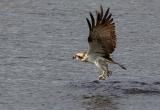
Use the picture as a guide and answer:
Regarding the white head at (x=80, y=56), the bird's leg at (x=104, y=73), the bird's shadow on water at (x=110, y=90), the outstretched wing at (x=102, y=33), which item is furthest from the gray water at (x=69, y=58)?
the outstretched wing at (x=102, y=33)

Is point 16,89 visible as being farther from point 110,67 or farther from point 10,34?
point 10,34

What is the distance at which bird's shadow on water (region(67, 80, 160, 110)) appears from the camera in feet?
52.1

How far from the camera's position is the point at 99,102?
51.6 feet

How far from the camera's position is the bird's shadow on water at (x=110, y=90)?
15.9 metres

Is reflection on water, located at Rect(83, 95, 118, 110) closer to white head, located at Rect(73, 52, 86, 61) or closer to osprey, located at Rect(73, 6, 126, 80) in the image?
osprey, located at Rect(73, 6, 126, 80)

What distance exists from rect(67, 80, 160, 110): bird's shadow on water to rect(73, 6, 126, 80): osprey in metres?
0.25

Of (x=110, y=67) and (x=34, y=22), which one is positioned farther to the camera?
(x=34, y=22)

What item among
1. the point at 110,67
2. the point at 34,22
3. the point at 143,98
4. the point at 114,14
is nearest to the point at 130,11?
the point at 114,14

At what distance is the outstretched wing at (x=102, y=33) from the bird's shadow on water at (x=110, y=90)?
742 millimetres

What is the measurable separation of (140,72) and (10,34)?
3643mm

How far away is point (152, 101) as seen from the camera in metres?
15.8

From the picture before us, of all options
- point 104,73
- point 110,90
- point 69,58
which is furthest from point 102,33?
point 69,58

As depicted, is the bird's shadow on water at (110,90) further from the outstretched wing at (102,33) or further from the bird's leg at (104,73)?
the outstretched wing at (102,33)

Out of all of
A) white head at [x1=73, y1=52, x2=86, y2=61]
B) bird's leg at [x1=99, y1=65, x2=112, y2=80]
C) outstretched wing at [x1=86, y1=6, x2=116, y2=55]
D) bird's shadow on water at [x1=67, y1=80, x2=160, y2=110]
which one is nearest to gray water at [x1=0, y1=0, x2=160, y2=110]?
bird's shadow on water at [x1=67, y1=80, x2=160, y2=110]
